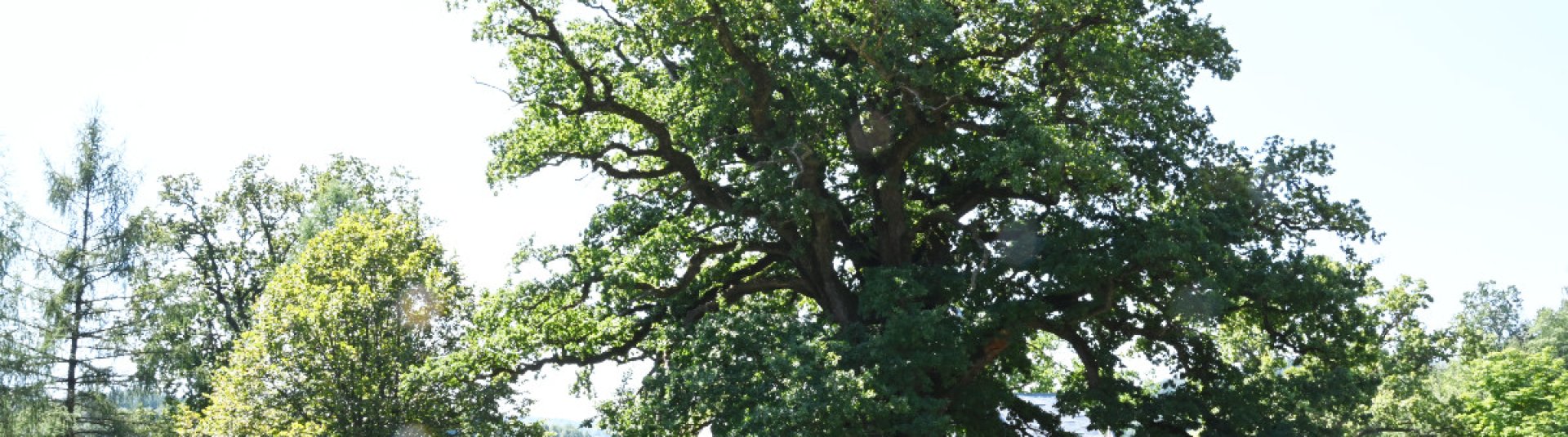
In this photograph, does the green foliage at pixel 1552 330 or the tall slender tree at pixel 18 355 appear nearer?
the tall slender tree at pixel 18 355

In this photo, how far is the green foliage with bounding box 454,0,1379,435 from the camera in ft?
53.7

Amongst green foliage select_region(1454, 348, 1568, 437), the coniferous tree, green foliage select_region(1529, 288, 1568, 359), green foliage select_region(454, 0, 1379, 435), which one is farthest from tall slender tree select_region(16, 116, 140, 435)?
green foliage select_region(1529, 288, 1568, 359)

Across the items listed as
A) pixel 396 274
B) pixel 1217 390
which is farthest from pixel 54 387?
pixel 1217 390

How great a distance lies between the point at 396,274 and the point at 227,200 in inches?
674

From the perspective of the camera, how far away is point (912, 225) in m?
19.7

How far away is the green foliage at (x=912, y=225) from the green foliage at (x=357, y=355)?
3.88 ft

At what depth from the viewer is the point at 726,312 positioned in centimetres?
1723

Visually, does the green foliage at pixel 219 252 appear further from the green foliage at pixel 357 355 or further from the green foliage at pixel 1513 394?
the green foliage at pixel 1513 394

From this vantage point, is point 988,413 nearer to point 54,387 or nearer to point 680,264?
point 680,264

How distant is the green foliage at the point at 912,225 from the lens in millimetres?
16375

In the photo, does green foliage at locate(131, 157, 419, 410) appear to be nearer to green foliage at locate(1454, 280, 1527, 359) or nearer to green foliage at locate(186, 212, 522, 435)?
green foliage at locate(186, 212, 522, 435)

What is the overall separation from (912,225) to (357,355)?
8.87 meters

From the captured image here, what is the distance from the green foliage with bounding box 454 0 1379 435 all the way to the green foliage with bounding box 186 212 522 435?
3.88 feet

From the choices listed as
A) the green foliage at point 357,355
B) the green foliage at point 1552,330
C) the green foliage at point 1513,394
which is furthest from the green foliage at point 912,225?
the green foliage at point 1552,330
